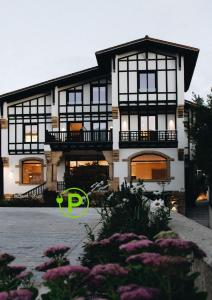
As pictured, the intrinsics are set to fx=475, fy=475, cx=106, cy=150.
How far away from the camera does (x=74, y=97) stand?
36.4 m

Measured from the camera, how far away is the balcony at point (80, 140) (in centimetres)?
3419

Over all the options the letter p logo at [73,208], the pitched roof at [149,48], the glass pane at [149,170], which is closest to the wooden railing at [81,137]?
the glass pane at [149,170]

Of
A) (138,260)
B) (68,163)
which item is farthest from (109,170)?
(138,260)

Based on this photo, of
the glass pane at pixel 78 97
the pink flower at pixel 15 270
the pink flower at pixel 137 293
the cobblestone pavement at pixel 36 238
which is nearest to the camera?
the pink flower at pixel 137 293

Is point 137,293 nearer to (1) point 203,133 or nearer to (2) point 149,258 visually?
(2) point 149,258

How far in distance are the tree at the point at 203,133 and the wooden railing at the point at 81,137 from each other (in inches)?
343

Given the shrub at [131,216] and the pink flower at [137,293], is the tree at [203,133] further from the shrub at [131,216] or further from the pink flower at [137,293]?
the pink flower at [137,293]

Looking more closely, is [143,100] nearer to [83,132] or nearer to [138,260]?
[83,132]

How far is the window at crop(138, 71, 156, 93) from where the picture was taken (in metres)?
33.5

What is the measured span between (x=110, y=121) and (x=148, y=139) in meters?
3.73

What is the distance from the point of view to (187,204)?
35.7 meters

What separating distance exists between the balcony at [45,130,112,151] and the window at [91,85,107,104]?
2661 millimetres

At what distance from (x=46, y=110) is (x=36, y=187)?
6209 millimetres

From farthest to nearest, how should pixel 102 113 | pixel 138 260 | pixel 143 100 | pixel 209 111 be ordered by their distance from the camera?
pixel 102 113
pixel 143 100
pixel 209 111
pixel 138 260
